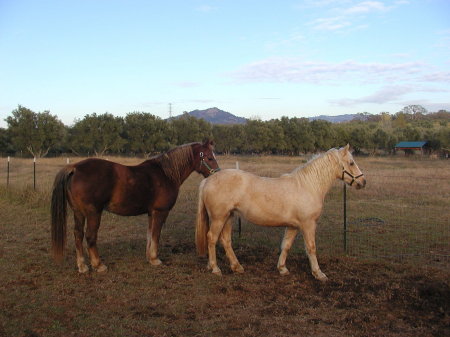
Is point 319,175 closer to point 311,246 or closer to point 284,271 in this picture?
point 311,246

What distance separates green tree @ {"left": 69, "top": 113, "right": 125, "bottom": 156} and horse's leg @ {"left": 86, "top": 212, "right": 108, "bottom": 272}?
33.6m

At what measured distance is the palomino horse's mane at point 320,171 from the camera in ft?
18.7

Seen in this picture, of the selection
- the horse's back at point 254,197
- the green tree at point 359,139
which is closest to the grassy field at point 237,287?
the horse's back at point 254,197

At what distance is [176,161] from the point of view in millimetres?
6371

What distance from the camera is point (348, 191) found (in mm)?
13930

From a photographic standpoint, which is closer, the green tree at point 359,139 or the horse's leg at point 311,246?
the horse's leg at point 311,246

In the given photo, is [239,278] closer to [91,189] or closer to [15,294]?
[91,189]

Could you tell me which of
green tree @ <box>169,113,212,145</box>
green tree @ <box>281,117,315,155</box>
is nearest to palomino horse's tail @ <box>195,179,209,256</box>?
green tree @ <box>169,113,212,145</box>

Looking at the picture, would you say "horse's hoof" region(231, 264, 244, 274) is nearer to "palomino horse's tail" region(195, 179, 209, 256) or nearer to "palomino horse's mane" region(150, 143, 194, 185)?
"palomino horse's tail" region(195, 179, 209, 256)

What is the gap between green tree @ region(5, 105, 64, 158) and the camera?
34.6 m

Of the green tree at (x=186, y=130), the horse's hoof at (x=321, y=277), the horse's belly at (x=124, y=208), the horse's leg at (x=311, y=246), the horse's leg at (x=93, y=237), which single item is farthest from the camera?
the green tree at (x=186, y=130)

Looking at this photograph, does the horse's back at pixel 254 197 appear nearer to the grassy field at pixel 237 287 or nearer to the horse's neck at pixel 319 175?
the horse's neck at pixel 319 175

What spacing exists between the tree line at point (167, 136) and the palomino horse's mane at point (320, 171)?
34.5 meters

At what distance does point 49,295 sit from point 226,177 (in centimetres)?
281
